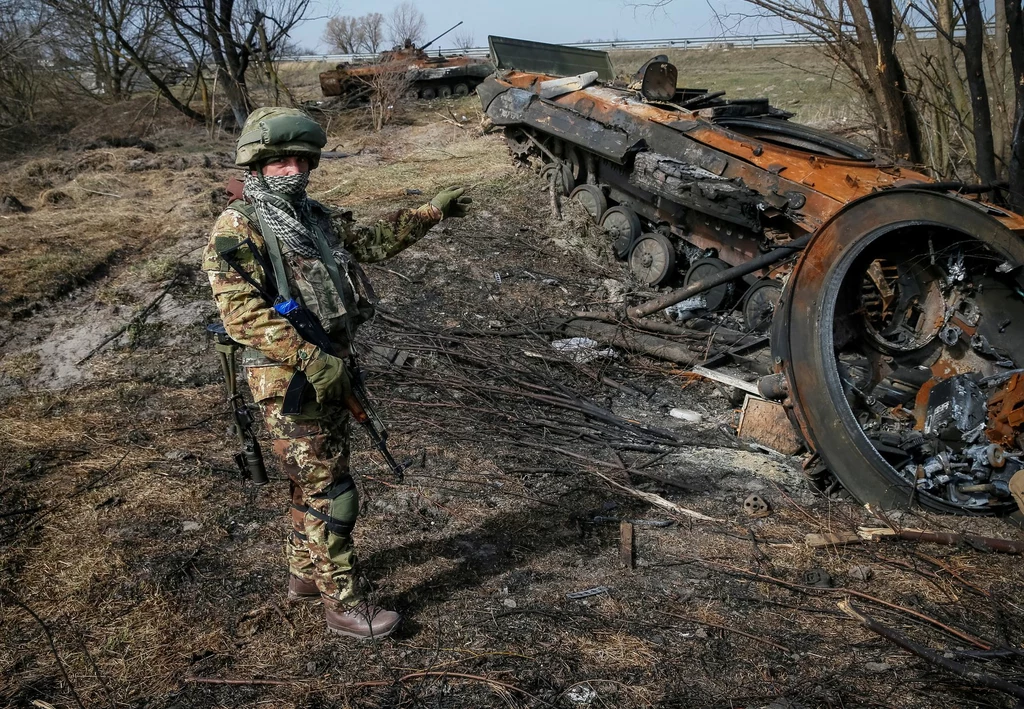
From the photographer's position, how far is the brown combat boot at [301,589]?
142 inches

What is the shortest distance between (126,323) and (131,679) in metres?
4.51

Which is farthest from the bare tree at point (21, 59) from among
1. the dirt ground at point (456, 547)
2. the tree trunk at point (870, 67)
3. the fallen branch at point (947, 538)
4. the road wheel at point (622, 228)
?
the fallen branch at point (947, 538)

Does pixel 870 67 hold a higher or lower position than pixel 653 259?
higher

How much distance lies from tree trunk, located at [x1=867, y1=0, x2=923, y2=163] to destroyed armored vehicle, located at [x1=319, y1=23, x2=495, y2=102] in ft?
41.2

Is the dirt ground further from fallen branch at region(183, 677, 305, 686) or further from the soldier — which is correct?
the soldier

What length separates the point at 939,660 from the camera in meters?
→ 3.06

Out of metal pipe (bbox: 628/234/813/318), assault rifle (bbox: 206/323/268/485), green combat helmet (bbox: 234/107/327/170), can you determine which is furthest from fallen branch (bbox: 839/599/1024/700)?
metal pipe (bbox: 628/234/813/318)

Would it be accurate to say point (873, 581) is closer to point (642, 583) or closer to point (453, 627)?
point (642, 583)

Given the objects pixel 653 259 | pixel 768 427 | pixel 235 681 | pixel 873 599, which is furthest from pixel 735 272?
pixel 235 681

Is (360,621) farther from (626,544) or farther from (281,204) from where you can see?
(281,204)

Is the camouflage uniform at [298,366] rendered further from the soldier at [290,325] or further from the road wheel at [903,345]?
the road wheel at [903,345]

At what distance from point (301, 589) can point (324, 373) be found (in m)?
1.13

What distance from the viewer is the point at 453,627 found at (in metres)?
3.53

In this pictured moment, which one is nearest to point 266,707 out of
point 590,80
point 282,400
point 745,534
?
point 282,400
